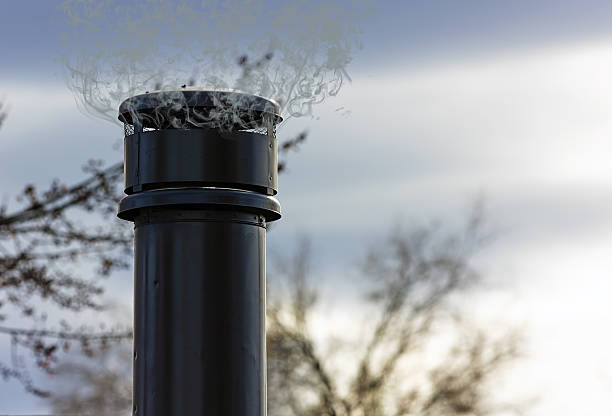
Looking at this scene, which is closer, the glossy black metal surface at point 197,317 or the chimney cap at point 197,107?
the glossy black metal surface at point 197,317

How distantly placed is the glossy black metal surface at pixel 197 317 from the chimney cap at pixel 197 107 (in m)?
0.23

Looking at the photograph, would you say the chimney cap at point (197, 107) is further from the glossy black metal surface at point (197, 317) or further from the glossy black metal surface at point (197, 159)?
the glossy black metal surface at point (197, 317)

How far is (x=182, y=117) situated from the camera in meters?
2.12

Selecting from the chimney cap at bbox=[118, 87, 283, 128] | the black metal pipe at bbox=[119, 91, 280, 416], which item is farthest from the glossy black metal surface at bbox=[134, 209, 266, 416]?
the chimney cap at bbox=[118, 87, 283, 128]

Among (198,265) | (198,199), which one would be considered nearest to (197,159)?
(198,199)

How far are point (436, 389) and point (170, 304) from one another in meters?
9.93

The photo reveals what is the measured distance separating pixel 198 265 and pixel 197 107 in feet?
1.24

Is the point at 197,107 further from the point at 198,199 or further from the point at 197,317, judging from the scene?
the point at 197,317

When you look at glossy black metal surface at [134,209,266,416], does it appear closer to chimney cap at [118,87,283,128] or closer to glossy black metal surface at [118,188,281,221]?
glossy black metal surface at [118,188,281,221]

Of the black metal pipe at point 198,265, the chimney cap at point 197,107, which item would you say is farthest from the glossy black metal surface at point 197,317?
the chimney cap at point 197,107

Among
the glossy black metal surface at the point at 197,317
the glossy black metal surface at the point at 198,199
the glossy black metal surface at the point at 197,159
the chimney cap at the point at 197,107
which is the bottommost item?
the glossy black metal surface at the point at 197,317

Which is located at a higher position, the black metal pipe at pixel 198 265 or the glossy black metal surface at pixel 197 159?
the glossy black metal surface at pixel 197 159

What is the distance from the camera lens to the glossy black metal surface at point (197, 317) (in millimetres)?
1976

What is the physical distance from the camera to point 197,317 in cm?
198
